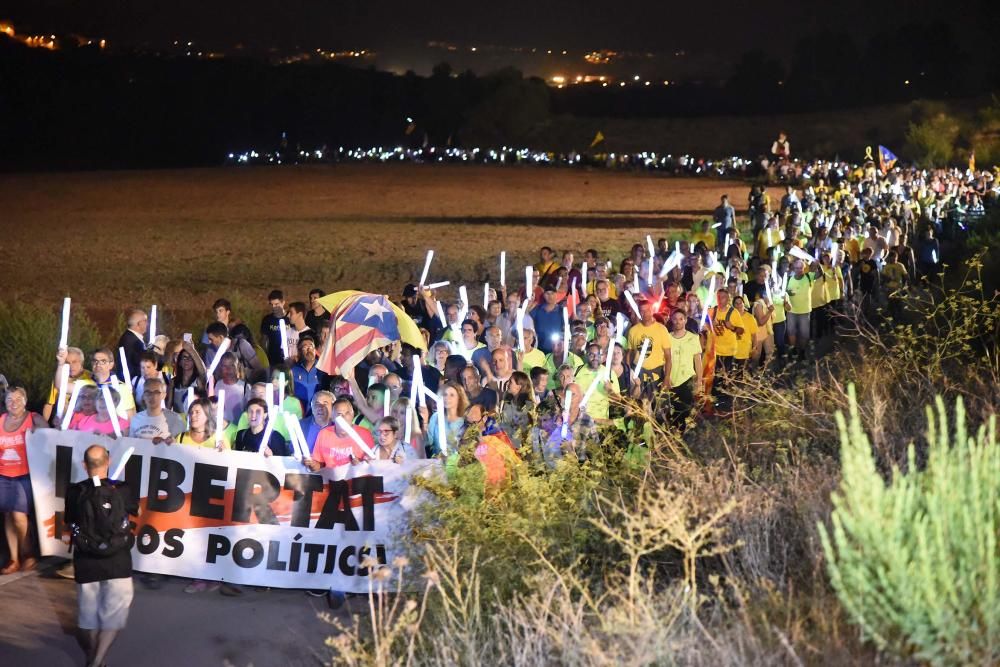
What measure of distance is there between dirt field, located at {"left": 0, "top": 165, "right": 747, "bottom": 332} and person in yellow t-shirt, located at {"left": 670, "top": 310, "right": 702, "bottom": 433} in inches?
303

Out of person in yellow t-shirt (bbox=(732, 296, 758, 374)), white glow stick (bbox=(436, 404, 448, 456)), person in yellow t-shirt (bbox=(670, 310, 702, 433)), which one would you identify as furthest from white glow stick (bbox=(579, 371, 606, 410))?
person in yellow t-shirt (bbox=(732, 296, 758, 374))

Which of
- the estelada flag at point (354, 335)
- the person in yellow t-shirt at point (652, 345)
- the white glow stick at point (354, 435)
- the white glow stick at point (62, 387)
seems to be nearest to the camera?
the white glow stick at point (354, 435)

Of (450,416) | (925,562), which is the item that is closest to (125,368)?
(450,416)

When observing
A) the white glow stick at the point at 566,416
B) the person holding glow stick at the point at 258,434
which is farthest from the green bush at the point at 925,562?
the person holding glow stick at the point at 258,434

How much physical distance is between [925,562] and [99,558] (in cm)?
479

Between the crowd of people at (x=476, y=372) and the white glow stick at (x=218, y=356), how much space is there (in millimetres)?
35

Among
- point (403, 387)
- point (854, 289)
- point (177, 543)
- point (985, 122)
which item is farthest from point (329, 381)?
point (985, 122)

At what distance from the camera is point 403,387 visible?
35.5ft

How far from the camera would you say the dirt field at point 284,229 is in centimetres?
2427

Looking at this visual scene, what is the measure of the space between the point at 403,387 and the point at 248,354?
6.59 ft

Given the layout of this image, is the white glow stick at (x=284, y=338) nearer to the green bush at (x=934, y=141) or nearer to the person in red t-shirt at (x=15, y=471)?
the person in red t-shirt at (x=15, y=471)

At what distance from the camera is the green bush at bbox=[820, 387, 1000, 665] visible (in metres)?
4.77

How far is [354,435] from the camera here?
8.91m

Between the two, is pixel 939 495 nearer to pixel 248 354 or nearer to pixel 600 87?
pixel 248 354
